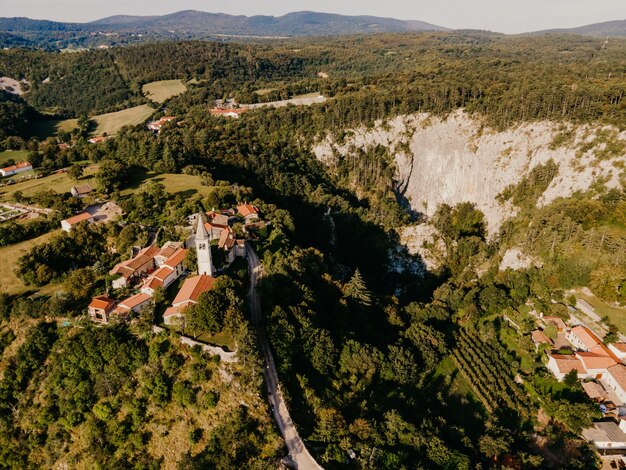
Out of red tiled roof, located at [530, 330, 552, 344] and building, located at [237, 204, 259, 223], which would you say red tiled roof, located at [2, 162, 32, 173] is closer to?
building, located at [237, 204, 259, 223]

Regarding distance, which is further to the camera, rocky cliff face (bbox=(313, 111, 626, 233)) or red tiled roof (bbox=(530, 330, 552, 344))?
rocky cliff face (bbox=(313, 111, 626, 233))

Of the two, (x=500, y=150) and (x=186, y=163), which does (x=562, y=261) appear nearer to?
(x=500, y=150)

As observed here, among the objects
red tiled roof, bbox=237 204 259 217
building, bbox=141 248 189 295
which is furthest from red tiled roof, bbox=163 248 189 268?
red tiled roof, bbox=237 204 259 217

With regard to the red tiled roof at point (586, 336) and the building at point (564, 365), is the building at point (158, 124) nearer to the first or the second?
the building at point (564, 365)

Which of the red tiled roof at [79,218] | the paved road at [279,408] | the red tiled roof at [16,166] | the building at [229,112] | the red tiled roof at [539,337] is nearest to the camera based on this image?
the paved road at [279,408]

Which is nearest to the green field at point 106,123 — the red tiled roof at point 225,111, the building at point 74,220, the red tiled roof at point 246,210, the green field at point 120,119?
the green field at point 120,119

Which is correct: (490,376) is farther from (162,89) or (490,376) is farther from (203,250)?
(162,89)
